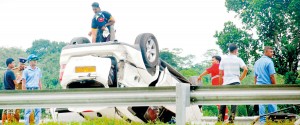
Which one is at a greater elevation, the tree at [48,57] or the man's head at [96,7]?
the tree at [48,57]

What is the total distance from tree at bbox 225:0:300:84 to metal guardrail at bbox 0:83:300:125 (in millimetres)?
25008

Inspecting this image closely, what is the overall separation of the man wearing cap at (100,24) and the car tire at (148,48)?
866mm

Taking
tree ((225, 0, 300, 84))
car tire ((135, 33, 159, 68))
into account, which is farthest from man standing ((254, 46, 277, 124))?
tree ((225, 0, 300, 84))

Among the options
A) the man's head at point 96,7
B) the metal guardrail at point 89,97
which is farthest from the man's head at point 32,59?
the metal guardrail at point 89,97

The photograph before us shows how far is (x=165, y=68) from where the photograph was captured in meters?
9.10

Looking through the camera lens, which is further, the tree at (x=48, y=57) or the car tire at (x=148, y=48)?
the tree at (x=48, y=57)

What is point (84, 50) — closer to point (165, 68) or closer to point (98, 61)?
point (98, 61)

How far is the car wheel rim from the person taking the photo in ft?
28.5

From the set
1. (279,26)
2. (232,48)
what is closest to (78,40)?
(232,48)

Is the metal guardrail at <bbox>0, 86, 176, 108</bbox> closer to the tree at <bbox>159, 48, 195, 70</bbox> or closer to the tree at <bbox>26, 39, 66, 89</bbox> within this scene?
the tree at <bbox>26, 39, 66, 89</bbox>

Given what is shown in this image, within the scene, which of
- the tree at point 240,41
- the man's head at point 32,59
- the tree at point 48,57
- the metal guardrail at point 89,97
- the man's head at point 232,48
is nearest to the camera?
the metal guardrail at point 89,97

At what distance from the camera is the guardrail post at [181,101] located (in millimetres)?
4235

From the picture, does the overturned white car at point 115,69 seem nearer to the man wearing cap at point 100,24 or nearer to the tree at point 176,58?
the man wearing cap at point 100,24

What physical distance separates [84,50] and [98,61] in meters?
0.53
